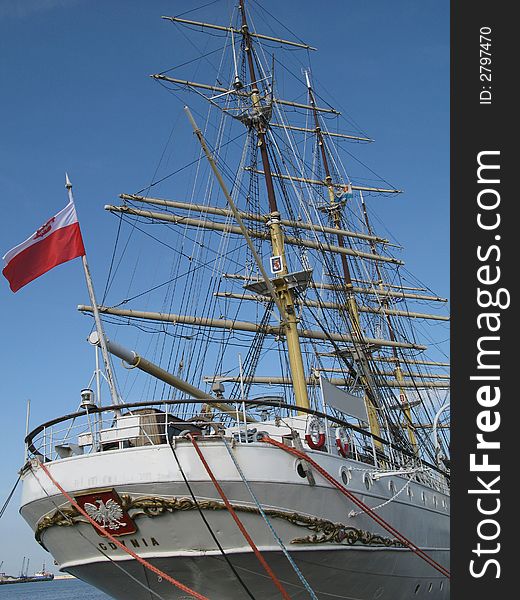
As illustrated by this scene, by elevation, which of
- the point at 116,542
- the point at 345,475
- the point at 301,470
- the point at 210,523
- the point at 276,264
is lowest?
the point at 116,542

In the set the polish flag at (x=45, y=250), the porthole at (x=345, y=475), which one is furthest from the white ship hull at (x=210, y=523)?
the polish flag at (x=45, y=250)

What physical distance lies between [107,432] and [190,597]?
380cm

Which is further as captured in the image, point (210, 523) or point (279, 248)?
point (279, 248)

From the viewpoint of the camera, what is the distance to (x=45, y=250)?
1803 cm

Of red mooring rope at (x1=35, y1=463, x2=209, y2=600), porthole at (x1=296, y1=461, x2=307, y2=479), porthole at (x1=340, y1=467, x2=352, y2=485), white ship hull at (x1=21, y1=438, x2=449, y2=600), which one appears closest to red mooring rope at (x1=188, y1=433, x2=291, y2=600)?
white ship hull at (x1=21, y1=438, x2=449, y2=600)

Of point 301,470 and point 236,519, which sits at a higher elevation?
point 301,470

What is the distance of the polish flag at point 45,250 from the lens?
58.2 ft

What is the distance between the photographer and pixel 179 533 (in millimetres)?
13508

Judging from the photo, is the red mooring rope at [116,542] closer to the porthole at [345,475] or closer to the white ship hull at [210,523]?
the white ship hull at [210,523]

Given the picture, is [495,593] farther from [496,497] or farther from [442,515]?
[442,515]

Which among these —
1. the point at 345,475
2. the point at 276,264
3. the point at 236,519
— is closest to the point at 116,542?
the point at 236,519

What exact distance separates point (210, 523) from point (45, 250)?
8521mm

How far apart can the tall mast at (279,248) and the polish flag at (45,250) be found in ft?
23.7

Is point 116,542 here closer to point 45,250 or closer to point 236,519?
point 236,519
